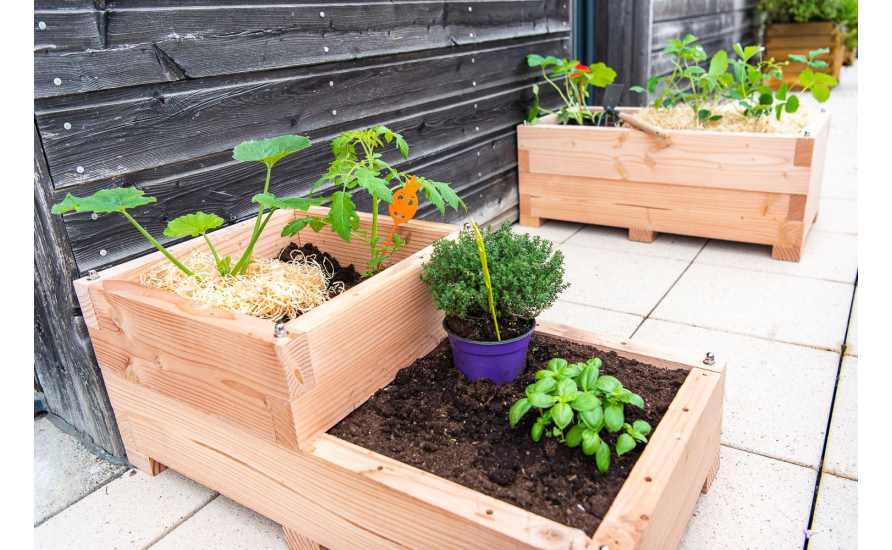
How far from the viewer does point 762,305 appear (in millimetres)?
2486

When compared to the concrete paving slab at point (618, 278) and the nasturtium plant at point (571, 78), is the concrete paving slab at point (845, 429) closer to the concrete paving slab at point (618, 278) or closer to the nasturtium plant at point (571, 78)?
the concrete paving slab at point (618, 278)

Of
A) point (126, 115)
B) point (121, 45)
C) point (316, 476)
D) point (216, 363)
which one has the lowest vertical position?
point (316, 476)

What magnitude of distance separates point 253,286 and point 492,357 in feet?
1.92

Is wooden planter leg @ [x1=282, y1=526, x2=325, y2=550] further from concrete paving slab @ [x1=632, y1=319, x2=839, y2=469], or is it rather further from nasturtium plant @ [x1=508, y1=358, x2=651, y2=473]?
concrete paving slab @ [x1=632, y1=319, x2=839, y2=469]

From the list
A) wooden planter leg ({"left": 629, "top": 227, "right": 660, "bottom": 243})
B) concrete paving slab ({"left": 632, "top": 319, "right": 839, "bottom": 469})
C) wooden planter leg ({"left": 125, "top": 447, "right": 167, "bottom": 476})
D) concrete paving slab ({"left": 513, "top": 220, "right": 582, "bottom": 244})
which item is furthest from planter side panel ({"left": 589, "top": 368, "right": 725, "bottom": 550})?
concrete paving slab ({"left": 513, "top": 220, "right": 582, "bottom": 244})

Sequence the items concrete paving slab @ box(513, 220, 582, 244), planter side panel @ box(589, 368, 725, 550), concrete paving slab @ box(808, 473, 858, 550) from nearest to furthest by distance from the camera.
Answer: planter side panel @ box(589, 368, 725, 550) < concrete paving slab @ box(808, 473, 858, 550) < concrete paving slab @ box(513, 220, 582, 244)

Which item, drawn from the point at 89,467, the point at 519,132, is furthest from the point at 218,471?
the point at 519,132

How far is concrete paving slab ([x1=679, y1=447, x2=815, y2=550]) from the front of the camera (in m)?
1.44

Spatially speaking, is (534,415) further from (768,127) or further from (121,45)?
(768,127)

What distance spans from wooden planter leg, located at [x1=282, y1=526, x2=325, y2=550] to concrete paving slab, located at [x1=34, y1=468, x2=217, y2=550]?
305mm

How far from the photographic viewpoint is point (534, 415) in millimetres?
1412

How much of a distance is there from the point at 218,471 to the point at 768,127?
2648 millimetres

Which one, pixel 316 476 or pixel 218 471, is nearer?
A: pixel 316 476

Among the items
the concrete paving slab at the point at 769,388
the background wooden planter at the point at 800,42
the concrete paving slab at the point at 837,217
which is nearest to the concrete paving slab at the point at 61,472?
the concrete paving slab at the point at 769,388
